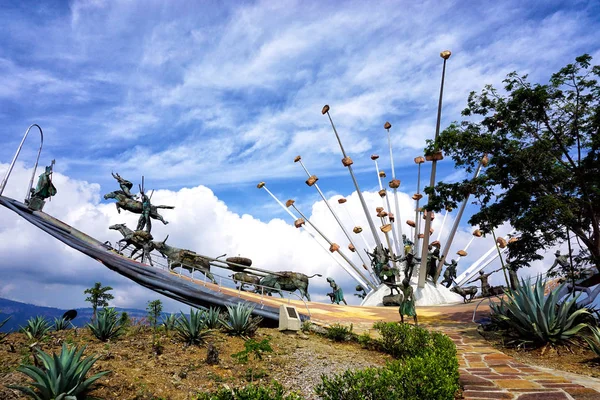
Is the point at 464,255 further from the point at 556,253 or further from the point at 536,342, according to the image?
the point at 536,342

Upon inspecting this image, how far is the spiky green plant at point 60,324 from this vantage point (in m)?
10.7

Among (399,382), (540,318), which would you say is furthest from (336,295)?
(399,382)

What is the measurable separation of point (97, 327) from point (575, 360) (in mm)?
10344

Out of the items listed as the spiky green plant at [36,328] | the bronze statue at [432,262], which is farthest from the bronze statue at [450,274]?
the spiky green plant at [36,328]

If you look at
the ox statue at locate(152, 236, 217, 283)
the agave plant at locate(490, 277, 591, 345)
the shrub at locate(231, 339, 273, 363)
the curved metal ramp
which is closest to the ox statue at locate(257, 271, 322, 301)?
the ox statue at locate(152, 236, 217, 283)

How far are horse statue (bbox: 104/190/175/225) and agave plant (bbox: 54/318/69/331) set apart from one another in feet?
23.2

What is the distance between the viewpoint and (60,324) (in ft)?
35.6

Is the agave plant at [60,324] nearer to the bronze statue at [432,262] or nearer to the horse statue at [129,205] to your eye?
the horse statue at [129,205]

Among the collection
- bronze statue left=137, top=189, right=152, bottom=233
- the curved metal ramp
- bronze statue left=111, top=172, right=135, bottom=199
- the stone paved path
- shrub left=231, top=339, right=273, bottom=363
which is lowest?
the stone paved path

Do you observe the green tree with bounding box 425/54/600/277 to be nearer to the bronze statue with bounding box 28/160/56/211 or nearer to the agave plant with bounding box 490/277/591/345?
the agave plant with bounding box 490/277/591/345

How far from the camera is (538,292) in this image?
9.90 metres

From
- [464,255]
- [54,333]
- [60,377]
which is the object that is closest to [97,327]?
[54,333]

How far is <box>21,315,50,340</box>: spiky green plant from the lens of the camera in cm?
897

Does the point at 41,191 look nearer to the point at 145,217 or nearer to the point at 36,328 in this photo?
the point at 145,217
